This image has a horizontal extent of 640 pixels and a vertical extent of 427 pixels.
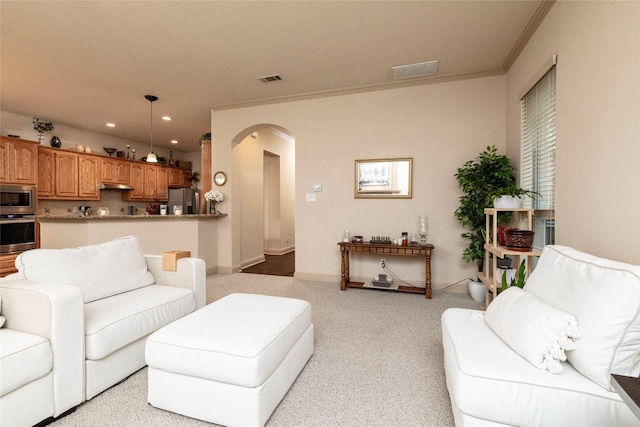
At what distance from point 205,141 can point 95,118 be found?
2.11m

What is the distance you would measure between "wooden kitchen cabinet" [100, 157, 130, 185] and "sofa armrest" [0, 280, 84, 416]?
215 inches

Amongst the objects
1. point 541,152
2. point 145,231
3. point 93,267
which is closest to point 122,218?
point 145,231

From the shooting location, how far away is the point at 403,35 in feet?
9.12

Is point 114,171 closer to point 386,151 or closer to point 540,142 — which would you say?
point 386,151

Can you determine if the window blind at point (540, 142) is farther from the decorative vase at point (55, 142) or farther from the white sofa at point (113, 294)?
the decorative vase at point (55, 142)

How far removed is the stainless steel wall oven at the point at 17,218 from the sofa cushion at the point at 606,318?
652 cm

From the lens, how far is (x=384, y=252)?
3619 mm

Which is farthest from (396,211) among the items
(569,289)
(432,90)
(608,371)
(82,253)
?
(82,253)

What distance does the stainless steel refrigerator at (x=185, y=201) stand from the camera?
5090mm

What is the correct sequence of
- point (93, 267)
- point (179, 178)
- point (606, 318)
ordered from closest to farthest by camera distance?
point (606, 318), point (93, 267), point (179, 178)

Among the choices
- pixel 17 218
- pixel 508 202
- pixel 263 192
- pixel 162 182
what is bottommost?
pixel 17 218

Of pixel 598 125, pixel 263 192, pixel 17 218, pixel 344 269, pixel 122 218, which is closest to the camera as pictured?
pixel 598 125

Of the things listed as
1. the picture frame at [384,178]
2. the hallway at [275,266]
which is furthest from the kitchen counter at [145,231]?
the picture frame at [384,178]

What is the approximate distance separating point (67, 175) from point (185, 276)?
16.0 feet
